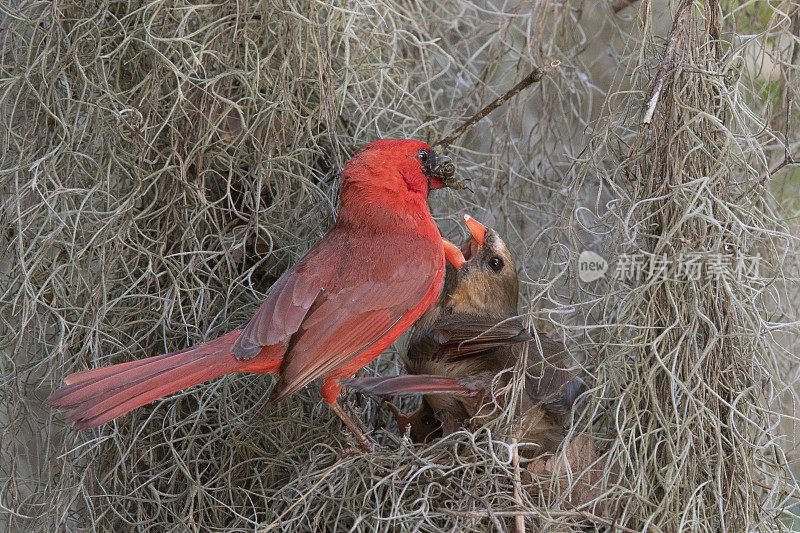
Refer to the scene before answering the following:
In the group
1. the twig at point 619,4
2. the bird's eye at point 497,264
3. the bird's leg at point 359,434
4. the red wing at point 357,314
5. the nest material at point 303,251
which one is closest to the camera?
the nest material at point 303,251

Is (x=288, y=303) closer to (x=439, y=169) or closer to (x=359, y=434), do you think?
(x=359, y=434)

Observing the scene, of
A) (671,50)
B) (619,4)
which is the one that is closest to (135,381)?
(671,50)

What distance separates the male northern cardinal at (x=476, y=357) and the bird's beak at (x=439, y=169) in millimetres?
144

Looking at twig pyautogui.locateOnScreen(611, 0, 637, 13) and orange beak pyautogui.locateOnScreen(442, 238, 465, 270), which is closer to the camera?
orange beak pyautogui.locateOnScreen(442, 238, 465, 270)

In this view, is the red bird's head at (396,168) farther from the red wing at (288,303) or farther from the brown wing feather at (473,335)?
the brown wing feather at (473,335)

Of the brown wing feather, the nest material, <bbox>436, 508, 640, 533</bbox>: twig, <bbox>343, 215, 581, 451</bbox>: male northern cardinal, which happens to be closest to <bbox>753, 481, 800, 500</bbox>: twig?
the nest material

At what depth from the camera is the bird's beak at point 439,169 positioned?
2.09m

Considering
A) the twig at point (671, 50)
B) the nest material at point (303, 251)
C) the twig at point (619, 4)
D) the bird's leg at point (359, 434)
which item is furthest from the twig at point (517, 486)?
the twig at point (619, 4)

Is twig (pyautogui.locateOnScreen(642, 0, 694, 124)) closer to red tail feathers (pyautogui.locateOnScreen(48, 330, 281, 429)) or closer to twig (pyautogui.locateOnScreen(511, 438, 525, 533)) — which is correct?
twig (pyautogui.locateOnScreen(511, 438, 525, 533))

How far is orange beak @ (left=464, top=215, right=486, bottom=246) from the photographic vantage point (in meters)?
2.22

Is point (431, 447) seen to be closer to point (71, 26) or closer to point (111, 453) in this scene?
point (111, 453)

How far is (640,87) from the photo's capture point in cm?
196

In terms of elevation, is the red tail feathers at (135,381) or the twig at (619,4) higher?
the twig at (619,4)

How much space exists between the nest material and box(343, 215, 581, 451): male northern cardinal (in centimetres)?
9
